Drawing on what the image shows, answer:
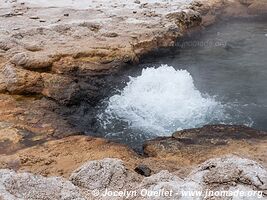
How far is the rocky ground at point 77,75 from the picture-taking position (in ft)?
18.6

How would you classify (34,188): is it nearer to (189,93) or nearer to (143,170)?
(143,170)

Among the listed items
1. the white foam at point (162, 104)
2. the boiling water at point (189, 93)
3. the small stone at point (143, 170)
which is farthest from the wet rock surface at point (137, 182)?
the white foam at point (162, 104)

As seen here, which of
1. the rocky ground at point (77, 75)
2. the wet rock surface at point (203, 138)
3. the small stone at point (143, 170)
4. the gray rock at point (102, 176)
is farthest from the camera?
the wet rock surface at point (203, 138)

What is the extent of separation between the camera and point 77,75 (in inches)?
351

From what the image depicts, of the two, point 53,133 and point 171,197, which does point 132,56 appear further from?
point 171,197

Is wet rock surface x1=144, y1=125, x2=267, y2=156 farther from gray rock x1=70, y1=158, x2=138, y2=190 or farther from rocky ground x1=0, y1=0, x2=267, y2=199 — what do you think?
gray rock x1=70, y1=158, x2=138, y2=190

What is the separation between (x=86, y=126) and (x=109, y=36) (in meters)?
4.19

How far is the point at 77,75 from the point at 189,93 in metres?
2.62

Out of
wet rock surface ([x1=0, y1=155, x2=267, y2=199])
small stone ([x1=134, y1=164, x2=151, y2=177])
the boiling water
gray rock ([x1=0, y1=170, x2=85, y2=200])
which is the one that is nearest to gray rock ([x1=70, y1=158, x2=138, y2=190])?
wet rock surface ([x1=0, y1=155, x2=267, y2=199])

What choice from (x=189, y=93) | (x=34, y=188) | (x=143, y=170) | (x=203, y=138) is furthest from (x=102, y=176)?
(x=189, y=93)

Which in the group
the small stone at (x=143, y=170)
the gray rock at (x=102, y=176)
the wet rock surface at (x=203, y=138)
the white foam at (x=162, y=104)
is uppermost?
the gray rock at (x=102, y=176)

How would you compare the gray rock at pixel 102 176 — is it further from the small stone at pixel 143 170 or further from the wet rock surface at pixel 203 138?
the wet rock surface at pixel 203 138

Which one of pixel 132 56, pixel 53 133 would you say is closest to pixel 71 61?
pixel 132 56

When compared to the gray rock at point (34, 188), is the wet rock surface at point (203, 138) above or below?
below
